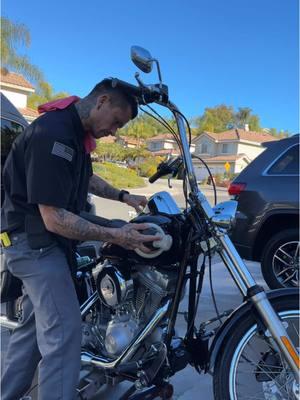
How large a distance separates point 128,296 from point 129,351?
0.29m

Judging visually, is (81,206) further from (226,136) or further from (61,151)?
(226,136)

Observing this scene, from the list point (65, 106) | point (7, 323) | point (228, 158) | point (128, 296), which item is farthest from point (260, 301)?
point (228, 158)

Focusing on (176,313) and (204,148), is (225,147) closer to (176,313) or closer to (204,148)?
(204,148)

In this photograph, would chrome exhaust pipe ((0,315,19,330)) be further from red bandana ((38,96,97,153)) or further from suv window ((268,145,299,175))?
suv window ((268,145,299,175))

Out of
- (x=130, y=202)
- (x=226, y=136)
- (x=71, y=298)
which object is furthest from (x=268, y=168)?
(x=226, y=136)

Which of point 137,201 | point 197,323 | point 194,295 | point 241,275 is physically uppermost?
point 137,201

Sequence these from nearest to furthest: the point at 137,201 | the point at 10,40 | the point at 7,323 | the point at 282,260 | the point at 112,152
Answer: the point at 137,201, the point at 7,323, the point at 282,260, the point at 10,40, the point at 112,152

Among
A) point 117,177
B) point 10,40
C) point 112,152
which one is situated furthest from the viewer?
point 112,152

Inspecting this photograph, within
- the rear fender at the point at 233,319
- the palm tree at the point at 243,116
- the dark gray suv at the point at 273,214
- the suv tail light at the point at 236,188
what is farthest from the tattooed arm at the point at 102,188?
the palm tree at the point at 243,116

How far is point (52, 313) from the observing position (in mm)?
2240

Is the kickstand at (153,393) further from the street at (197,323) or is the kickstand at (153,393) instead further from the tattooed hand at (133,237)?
the tattooed hand at (133,237)

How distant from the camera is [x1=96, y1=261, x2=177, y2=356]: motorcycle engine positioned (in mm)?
2375

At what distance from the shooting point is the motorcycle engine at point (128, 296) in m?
2.38

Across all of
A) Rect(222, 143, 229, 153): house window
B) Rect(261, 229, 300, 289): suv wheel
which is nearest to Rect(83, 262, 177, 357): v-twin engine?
Rect(261, 229, 300, 289): suv wheel
